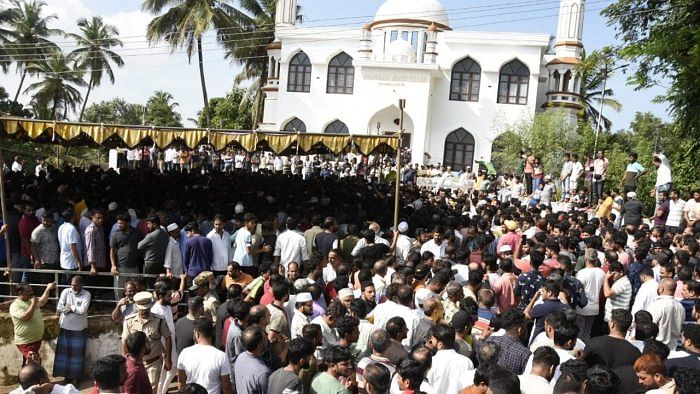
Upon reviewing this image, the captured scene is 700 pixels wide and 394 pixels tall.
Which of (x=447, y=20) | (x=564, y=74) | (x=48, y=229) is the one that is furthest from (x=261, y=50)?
(x=48, y=229)

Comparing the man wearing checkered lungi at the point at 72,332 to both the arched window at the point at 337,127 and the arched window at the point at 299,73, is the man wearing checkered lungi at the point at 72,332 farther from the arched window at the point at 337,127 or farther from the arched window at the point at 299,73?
the arched window at the point at 299,73

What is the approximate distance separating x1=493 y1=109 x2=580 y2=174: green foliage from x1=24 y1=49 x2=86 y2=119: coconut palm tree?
98.3 feet

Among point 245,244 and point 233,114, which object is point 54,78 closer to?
point 233,114

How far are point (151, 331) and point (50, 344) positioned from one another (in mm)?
3015

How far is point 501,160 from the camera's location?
27.8m

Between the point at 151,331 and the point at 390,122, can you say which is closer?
the point at 151,331

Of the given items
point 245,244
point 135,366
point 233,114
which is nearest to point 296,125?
point 233,114

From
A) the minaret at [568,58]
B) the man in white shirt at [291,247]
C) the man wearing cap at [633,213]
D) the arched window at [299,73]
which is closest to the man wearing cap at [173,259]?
the man in white shirt at [291,247]

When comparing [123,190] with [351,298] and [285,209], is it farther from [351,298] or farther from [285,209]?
[351,298]

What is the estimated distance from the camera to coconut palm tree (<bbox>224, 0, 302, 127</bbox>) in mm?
30734

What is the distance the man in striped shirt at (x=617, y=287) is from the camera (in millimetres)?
6305

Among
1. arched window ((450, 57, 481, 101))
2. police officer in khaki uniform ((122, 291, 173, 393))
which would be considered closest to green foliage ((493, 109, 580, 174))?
arched window ((450, 57, 481, 101))

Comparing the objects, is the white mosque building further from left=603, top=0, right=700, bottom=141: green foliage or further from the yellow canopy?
the yellow canopy

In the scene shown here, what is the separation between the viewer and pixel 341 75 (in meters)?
31.0
